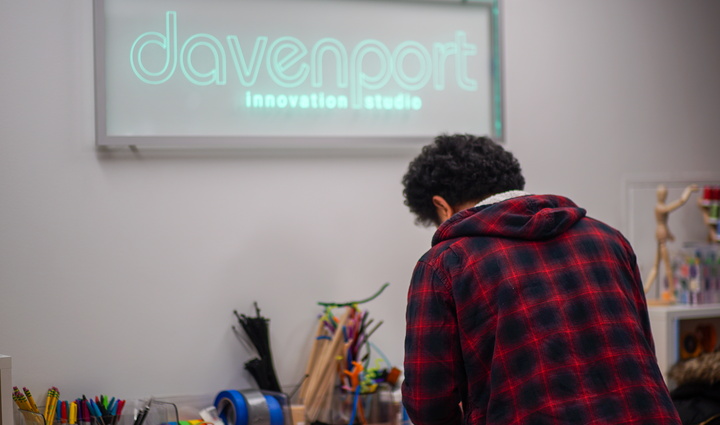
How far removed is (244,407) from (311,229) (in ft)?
2.02

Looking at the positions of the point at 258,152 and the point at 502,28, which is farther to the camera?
the point at 502,28

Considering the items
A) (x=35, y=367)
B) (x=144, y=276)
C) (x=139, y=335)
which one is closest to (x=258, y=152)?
(x=144, y=276)

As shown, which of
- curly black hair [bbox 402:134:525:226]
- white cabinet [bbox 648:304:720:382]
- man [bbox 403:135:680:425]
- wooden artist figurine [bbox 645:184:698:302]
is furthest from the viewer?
wooden artist figurine [bbox 645:184:698:302]

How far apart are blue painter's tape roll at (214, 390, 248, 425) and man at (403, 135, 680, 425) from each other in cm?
68

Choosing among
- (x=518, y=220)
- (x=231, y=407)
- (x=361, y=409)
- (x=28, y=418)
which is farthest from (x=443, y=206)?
(x=28, y=418)

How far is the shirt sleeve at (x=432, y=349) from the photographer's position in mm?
1560

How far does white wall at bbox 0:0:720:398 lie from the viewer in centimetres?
220

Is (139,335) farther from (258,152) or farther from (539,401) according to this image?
(539,401)

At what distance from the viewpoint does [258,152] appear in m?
2.41

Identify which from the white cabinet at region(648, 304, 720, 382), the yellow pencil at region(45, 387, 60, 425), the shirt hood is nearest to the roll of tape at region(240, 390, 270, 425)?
the yellow pencil at region(45, 387, 60, 425)

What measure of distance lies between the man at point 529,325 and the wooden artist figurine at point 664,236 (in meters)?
1.15

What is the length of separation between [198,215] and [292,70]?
0.56 m

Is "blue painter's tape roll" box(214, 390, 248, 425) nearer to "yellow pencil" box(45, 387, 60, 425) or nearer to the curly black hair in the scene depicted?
"yellow pencil" box(45, 387, 60, 425)

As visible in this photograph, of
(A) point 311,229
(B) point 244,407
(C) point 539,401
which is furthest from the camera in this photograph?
(A) point 311,229
